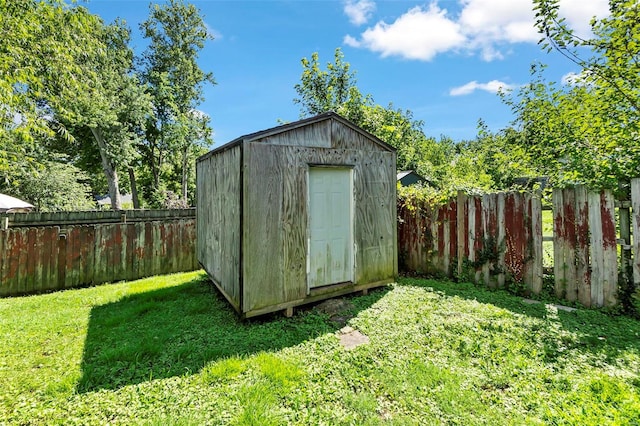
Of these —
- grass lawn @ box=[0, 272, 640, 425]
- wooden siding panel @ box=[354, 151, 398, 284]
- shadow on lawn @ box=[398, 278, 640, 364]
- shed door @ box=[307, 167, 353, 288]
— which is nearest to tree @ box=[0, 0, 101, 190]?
grass lawn @ box=[0, 272, 640, 425]

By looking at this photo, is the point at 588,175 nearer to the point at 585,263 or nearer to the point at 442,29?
the point at 585,263

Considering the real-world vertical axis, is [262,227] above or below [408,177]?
below

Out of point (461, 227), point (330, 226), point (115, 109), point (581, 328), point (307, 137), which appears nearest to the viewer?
point (581, 328)

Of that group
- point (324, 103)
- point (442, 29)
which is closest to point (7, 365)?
point (442, 29)

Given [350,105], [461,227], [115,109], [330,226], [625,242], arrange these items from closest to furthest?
[625,242]
[330,226]
[461,227]
[350,105]
[115,109]

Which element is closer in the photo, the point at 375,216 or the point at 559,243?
the point at 559,243

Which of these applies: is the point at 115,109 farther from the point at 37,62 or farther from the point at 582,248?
the point at 582,248

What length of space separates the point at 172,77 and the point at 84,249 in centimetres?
1774

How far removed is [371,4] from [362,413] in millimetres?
8423

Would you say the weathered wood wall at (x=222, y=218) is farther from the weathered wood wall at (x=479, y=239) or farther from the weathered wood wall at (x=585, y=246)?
the weathered wood wall at (x=585, y=246)

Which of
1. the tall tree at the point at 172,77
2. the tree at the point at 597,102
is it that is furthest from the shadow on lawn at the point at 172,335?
the tall tree at the point at 172,77

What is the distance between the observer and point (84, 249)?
19.5ft

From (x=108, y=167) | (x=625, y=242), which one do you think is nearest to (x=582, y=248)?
(x=625, y=242)

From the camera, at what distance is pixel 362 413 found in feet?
7.09
